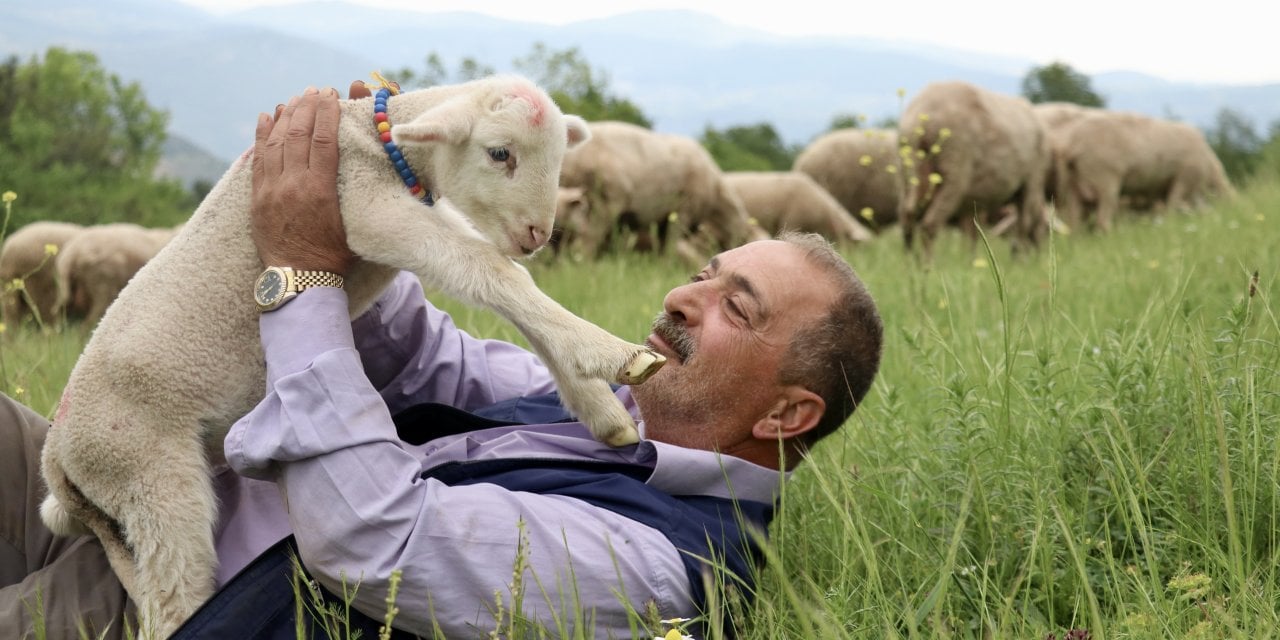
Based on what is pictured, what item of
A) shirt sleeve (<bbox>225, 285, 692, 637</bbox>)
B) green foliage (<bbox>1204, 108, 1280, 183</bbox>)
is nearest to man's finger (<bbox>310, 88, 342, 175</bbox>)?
shirt sleeve (<bbox>225, 285, 692, 637</bbox>)

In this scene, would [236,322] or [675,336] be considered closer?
[236,322]

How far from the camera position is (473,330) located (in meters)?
4.96

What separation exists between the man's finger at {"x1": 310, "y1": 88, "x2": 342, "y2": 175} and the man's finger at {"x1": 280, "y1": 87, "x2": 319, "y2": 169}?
0.6 inches

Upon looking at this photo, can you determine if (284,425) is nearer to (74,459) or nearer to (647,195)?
(74,459)

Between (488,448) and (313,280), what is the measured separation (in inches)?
22.2

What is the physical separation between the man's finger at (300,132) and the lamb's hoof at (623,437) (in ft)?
3.09

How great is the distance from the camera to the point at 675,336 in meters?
2.81

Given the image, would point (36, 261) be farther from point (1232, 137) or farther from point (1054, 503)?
point (1232, 137)

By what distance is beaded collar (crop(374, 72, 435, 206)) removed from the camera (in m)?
2.74

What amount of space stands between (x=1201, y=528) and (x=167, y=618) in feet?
7.50

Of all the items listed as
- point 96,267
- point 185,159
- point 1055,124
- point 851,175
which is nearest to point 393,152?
point 96,267

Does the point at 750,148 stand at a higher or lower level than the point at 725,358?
lower

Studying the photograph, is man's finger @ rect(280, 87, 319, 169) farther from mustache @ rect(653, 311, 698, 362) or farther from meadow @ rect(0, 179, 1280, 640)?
meadow @ rect(0, 179, 1280, 640)

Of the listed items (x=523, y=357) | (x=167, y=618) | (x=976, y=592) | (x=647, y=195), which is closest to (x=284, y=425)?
(x=167, y=618)
